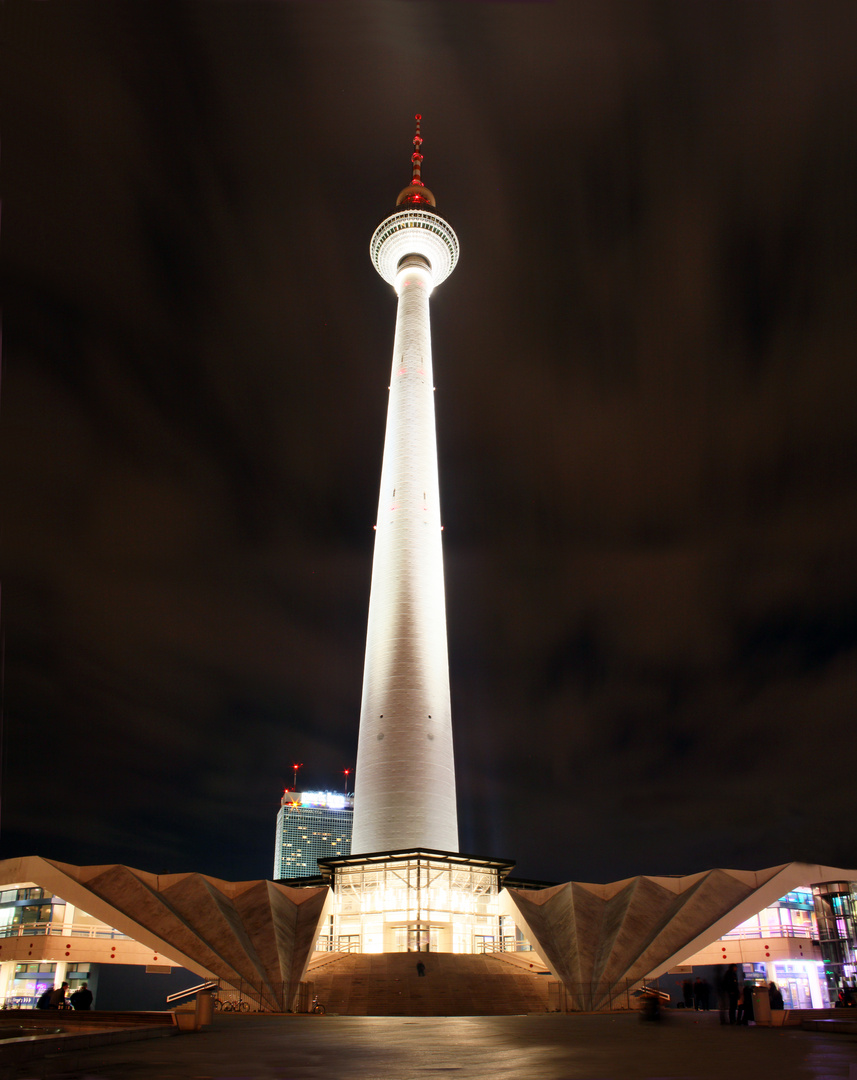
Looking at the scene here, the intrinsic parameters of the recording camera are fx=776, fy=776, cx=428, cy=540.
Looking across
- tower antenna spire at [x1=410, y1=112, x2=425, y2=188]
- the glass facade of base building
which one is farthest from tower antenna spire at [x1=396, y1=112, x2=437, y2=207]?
the glass facade of base building

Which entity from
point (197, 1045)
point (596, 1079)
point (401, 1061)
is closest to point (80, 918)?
point (197, 1045)

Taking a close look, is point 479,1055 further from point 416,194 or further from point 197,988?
point 416,194

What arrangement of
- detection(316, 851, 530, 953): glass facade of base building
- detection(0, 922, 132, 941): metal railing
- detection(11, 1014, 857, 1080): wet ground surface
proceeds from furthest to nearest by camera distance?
detection(316, 851, 530, 953): glass facade of base building
detection(0, 922, 132, 941): metal railing
detection(11, 1014, 857, 1080): wet ground surface

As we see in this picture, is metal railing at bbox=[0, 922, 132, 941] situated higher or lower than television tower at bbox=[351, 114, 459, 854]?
lower

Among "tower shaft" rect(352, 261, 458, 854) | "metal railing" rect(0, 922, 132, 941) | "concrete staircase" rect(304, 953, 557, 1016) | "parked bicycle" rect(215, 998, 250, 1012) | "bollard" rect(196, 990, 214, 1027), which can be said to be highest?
"tower shaft" rect(352, 261, 458, 854)

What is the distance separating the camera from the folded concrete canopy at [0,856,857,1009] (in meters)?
33.3

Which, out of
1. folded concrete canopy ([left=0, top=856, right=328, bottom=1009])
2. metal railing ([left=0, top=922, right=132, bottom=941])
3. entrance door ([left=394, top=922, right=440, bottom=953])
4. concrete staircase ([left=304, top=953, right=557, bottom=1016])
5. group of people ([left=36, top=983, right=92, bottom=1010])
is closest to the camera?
group of people ([left=36, top=983, right=92, bottom=1010])

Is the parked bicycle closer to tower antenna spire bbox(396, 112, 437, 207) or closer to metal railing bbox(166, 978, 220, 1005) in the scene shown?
metal railing bbox(166, 978, 220, 1005)

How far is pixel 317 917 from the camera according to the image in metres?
39.2

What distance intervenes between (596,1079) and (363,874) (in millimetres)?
39298

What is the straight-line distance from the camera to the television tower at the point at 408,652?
48.5 meters

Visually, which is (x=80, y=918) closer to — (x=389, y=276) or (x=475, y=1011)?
(x=475, y=1011)

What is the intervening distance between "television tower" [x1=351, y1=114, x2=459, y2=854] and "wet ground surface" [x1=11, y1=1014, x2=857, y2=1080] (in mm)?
28985

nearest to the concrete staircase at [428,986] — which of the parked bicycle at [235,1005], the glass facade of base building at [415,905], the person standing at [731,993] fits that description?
the parked bicycle at [235,1005]
